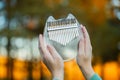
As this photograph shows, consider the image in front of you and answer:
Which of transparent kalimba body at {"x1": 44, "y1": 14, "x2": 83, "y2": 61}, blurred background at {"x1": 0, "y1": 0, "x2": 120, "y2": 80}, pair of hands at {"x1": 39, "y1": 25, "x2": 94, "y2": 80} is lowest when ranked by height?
pair of hands at {"x1": 39, "y1": 25, "x2": 94, "y2": 80}

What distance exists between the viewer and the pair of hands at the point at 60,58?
147 centimetres

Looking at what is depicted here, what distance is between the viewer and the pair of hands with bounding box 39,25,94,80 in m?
1.47

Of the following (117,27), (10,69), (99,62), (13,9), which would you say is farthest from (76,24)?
(99,62)

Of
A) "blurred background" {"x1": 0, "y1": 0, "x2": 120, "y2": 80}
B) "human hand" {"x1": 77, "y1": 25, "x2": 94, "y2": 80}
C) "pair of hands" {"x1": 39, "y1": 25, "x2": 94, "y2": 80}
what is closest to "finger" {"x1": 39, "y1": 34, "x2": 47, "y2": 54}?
"pair of hands" {"x1": 39, "y1": 25, "x2": 94, "y2": 80}

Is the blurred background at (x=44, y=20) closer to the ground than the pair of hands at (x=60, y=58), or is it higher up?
higher up

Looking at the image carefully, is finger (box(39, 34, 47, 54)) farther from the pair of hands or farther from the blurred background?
the blurred background

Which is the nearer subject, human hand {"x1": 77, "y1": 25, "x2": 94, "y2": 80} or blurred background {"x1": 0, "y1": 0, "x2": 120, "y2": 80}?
human hand {"x1": 77, "y1": 25, "x2": 94, "y2": 80}

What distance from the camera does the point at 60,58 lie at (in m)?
1.50

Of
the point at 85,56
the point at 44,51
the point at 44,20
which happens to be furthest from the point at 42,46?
the point at 44,20

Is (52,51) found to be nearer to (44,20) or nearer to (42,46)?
(42,46)

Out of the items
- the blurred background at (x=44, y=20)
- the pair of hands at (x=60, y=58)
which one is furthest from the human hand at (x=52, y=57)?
the blurred background at (x=44, y=20)

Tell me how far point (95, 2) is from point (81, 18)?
397mm

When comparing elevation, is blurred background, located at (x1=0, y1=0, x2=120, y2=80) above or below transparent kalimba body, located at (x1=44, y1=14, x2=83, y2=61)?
above

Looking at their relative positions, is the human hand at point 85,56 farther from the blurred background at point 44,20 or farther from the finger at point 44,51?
the blurred background at point 44,20
